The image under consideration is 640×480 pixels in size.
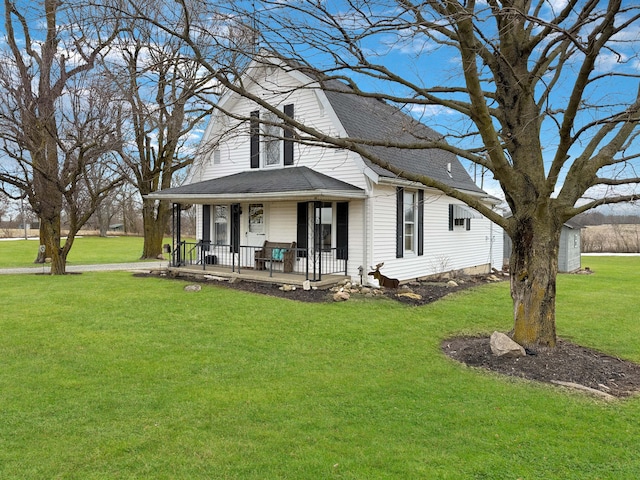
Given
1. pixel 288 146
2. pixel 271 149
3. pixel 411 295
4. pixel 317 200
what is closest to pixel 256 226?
pixel 271 149

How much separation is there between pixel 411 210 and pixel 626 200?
794 cm

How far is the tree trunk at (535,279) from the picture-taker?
570 cm

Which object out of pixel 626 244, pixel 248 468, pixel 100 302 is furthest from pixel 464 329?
pixel 626 244

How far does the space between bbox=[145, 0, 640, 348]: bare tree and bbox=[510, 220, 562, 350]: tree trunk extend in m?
0.01

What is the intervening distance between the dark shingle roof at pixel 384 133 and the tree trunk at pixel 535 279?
211 inches

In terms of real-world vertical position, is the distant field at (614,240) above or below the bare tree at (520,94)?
below

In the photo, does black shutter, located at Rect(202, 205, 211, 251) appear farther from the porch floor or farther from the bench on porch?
the bench on porch

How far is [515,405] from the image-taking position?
14.1ft

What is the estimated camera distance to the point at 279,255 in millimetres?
12562

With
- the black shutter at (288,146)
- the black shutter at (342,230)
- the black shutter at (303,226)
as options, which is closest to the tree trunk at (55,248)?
the black shutter at (288,146)

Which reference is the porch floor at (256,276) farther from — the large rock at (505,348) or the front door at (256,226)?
the large rock at (505,348)

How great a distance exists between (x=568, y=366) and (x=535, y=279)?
1.14m

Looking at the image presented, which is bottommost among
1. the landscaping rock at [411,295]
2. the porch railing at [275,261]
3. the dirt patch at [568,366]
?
the dirt patch at [568,366]

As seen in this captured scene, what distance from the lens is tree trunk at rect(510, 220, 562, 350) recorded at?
18.7ft
